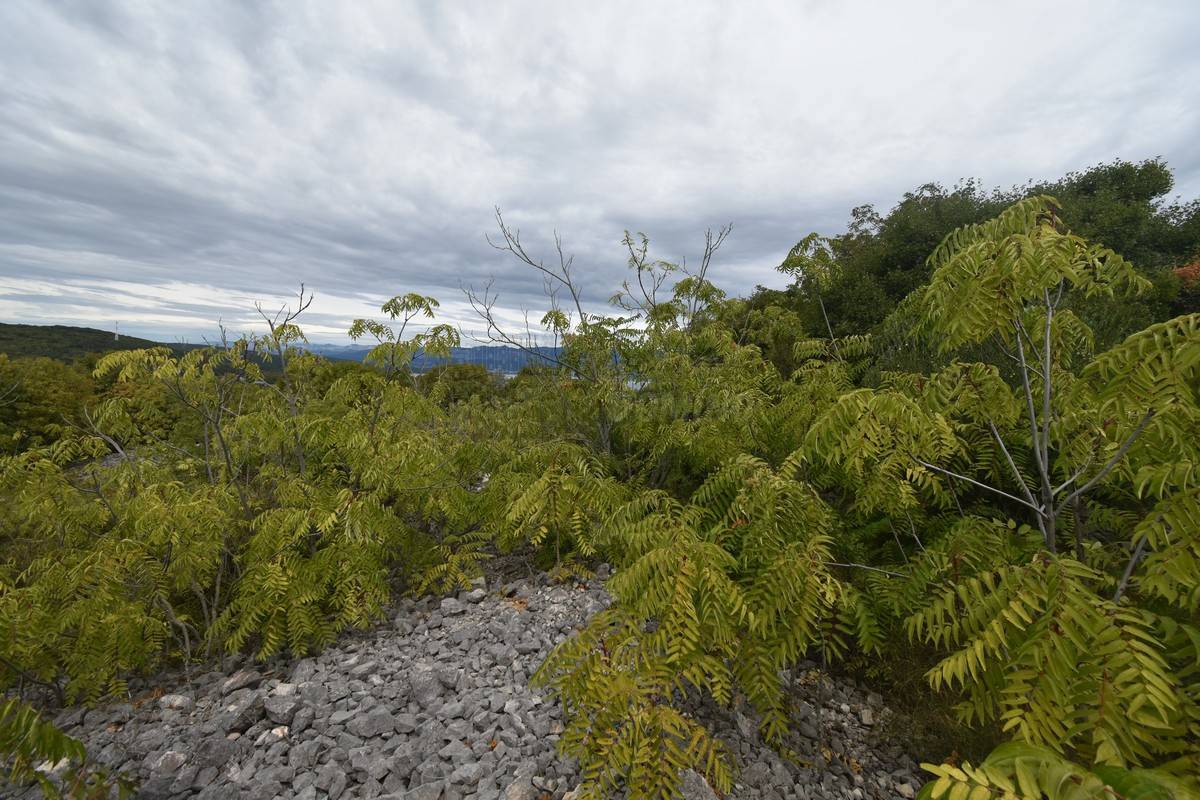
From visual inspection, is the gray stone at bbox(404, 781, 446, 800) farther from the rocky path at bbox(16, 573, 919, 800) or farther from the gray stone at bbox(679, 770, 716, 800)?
the gray stone at bbox(679, 770, 716, 800)

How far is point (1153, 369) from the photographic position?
189 centimetres

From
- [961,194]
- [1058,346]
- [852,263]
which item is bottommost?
[1058,346]

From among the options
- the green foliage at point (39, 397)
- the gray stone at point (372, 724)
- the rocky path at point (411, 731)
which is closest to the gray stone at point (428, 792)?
the rocky path at point (411, 731)

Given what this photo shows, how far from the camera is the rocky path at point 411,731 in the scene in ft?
9.24

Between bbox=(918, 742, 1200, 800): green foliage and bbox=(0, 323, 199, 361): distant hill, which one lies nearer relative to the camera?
bbox=(918, 742, 1200, 800): green foliage

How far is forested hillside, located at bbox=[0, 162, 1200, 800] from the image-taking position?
1913 millimetres

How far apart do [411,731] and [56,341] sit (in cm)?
6291

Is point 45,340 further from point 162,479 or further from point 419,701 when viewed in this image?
point 419,701

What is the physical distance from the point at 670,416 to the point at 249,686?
205 inches

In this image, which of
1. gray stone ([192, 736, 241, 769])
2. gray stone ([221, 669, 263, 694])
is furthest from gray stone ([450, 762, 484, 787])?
gray stone ([221, 669, 263, 694])

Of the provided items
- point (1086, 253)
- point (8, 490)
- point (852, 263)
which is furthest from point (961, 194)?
point (8, 490)

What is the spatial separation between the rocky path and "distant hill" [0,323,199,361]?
135 ft

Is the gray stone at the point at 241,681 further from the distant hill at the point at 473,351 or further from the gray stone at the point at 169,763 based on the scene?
the distant hill at the point at 473,351

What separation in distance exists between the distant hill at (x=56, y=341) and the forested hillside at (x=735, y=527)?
1561 inches
